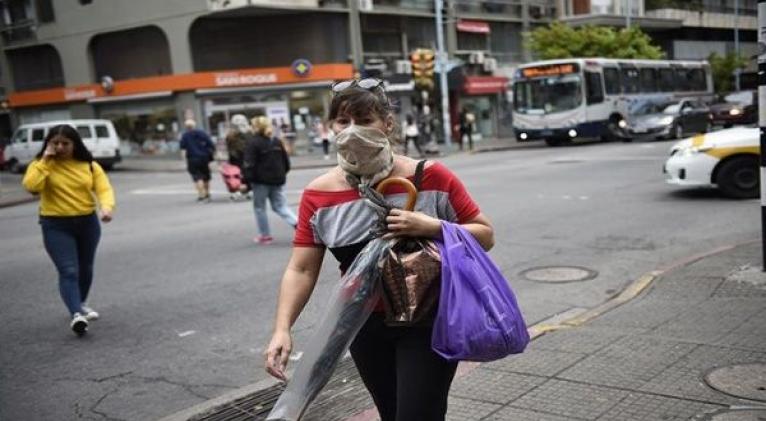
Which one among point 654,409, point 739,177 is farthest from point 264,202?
point 739,177

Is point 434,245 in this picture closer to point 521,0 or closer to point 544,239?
point 544,239

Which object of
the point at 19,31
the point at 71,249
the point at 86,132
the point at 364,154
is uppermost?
the point at 19,31

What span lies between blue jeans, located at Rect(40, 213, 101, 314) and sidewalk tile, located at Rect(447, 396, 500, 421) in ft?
11.6

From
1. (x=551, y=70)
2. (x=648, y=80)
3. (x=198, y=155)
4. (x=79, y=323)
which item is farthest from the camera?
(x=648, y=80)

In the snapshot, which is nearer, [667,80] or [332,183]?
[332,183]

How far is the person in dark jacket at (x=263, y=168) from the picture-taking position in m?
9.83

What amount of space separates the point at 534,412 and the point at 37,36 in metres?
39.7

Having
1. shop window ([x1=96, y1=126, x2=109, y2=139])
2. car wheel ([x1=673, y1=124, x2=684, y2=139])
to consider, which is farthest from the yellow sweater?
car wheel ([x1=673, y1=124, x2=684, y2=139])

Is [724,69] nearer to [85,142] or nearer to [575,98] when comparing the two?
[575,98]

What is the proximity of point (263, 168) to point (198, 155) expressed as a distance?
20.8 ft

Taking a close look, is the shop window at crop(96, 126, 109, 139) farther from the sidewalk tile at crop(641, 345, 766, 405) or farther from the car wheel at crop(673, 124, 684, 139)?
the sidewalk tile at crop(641, 345, 766, 405)

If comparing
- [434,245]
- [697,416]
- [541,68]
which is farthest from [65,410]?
[541,68]

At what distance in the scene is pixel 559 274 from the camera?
7.46m

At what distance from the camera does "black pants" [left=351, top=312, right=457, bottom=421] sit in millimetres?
2453
